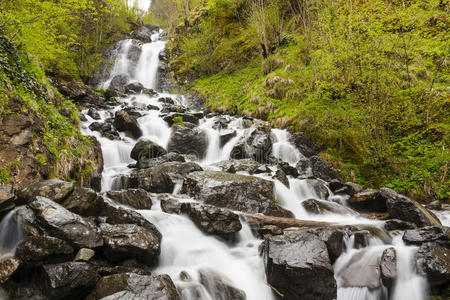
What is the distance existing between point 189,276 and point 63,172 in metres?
4.13

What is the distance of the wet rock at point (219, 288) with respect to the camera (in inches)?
143

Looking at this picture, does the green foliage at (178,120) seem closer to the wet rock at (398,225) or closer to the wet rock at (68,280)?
the wet rock at (398,225)

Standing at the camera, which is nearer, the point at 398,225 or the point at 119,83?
the point at 398,225

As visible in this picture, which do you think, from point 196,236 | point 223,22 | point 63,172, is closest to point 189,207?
point 196,236

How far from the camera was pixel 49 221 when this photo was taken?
3.17m

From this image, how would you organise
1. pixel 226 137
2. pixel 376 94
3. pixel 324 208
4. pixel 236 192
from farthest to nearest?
pixel 226 137, pixel 376 94, pixel 324 208, pixel 236 192

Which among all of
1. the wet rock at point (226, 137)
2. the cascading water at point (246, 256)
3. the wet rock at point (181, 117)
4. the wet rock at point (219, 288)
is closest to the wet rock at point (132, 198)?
the cascading water at point (246, 256)

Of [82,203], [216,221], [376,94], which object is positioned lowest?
[216,221]

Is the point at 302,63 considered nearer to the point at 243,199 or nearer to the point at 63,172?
the point at 243,199

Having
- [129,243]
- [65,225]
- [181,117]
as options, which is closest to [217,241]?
[129,243]

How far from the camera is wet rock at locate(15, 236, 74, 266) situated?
2834 millimetres

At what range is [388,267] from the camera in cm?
368

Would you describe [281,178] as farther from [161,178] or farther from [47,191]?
[47,191]

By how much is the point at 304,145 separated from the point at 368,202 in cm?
419
